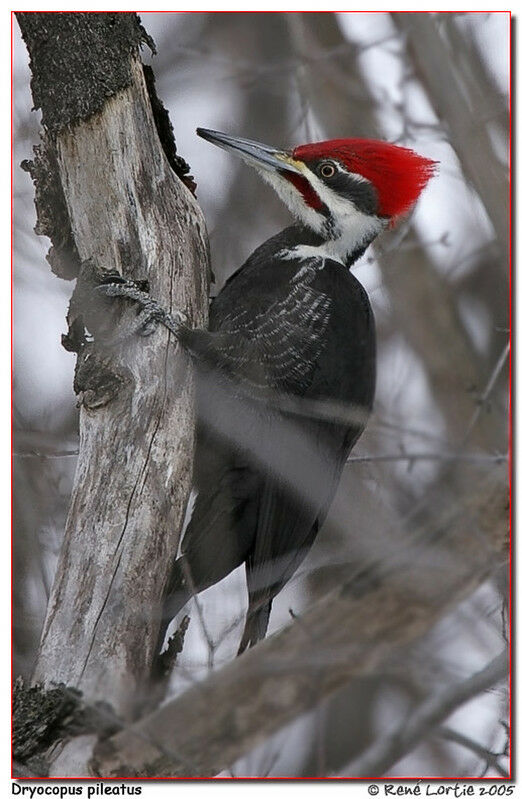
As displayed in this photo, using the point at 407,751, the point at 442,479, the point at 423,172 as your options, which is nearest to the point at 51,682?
the point at 407,751

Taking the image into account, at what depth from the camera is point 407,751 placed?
232cm

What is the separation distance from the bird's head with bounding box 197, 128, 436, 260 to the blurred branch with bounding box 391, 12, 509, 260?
0.30 metres

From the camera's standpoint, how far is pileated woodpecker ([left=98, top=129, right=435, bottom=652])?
9.29 ft

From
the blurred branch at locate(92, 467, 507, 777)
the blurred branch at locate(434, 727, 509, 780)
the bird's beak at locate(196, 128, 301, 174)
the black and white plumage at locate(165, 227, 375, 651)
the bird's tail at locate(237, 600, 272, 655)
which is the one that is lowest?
the blurred branch at locate(434, 727, 509, 780)

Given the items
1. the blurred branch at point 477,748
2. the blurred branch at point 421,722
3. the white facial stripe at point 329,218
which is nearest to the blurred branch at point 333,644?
the blurred branch at point 421,722

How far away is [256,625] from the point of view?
2.60 metres

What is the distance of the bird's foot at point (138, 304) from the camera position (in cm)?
281

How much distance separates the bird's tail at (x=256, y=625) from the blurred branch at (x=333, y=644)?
16.5 inches

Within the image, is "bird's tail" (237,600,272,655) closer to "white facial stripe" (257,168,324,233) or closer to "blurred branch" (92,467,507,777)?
"blurred branch" (92,467,507,777)

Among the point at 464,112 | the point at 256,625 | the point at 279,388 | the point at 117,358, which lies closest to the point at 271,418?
the point at 279,388

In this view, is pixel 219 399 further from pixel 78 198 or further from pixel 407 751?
pixel 407 751

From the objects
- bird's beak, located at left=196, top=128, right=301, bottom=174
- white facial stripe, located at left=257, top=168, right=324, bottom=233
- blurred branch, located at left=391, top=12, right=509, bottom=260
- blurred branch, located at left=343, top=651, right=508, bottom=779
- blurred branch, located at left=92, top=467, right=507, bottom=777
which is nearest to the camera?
blurred branch, located at left=92, top=467, right=507, bottom=777

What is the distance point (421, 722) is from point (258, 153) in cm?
175

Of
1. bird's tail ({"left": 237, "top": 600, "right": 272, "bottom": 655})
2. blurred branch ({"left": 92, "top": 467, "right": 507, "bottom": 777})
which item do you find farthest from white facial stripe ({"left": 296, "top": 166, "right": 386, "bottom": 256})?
blurred branch ({"left": 92, "top": 467, "right": 507, "bottom": 777})
